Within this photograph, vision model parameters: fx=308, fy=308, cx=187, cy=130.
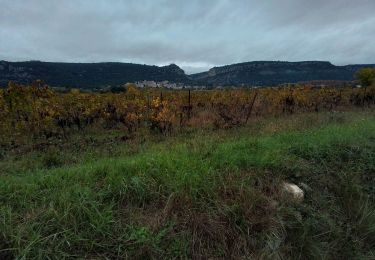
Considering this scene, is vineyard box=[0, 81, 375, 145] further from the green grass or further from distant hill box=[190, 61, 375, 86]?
distant hill box=[190, 61, 375, 86]

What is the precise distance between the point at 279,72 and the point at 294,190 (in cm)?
9344

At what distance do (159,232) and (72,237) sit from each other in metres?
0.83

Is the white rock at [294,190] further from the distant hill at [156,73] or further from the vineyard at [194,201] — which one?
the distant hill at [156,73]

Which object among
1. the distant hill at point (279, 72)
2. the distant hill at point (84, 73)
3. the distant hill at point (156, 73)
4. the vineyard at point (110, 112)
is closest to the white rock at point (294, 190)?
the vineyard at point (110, 112)

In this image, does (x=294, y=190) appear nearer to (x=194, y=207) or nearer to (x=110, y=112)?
(x=194, y=207)

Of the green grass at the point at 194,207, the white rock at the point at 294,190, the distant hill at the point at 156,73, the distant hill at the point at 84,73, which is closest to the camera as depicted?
the green grass at the point at 194,207

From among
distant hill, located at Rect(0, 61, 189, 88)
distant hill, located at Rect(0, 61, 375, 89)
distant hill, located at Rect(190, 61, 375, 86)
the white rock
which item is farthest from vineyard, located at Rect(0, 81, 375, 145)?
distant hill, located at Rect(190, 61, 375, 86)

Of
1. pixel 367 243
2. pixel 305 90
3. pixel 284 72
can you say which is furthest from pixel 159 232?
pixel 284 72

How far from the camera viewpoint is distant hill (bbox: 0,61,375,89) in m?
43.5

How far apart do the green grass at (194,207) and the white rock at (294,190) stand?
0.10 meters

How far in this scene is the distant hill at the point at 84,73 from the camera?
4162 cm

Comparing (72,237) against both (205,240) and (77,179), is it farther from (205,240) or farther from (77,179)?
(205,240)

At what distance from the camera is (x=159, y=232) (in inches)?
124

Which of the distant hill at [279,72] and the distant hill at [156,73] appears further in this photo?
the distant hill at [279,72]
